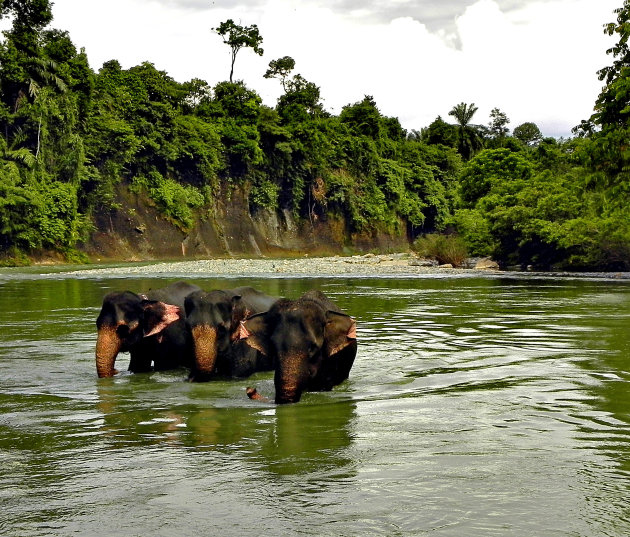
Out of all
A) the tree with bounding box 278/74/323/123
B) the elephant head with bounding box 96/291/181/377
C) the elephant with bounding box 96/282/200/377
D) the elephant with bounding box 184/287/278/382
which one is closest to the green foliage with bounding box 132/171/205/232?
the tree with bounding box 278/74/323/123

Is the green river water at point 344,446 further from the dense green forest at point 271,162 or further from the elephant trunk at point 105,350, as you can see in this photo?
the dense green forest at point 271,162

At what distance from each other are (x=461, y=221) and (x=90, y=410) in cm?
4344

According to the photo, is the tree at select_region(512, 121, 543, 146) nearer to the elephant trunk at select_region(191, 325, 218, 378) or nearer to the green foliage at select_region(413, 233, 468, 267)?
the green foliage at select_region(413, 233, 468, 267)

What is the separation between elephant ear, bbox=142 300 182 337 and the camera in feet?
36.6

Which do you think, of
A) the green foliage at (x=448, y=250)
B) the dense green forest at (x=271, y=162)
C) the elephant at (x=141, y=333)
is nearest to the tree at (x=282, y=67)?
the dense green forest at (x=271, y=162)

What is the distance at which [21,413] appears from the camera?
880cm

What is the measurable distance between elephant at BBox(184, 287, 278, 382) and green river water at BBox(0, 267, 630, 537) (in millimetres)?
266

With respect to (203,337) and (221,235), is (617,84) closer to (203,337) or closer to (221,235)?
(203,337)

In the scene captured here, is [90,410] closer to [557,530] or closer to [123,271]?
[557,530]

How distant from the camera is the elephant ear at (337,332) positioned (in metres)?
9.79

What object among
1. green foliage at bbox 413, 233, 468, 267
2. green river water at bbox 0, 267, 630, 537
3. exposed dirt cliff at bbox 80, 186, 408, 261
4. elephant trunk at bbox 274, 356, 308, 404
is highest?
exposed dirt cliff at bbox 80, 186, 408, 261

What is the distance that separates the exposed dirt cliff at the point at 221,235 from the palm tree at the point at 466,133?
65.4 feet

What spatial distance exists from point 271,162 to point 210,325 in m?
68.4

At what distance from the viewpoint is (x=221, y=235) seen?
72188 millimetres
